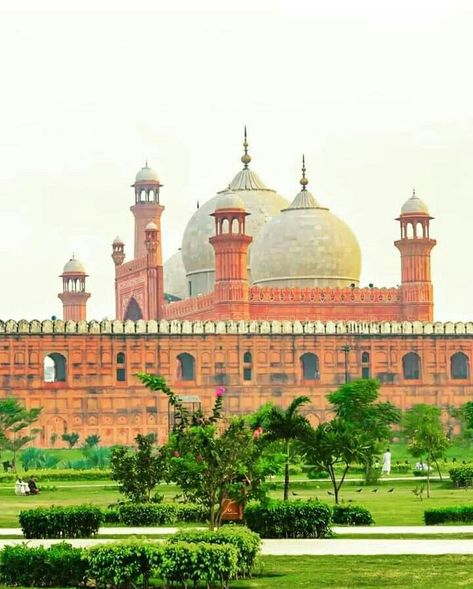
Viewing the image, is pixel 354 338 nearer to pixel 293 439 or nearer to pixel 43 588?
pixel 293 439

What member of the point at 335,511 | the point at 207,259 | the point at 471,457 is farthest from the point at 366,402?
the point at 207,259

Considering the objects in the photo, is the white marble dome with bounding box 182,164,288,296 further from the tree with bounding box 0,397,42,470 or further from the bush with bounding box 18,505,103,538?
the bush with bounding box 18,505,103,538

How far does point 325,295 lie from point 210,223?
6640mm

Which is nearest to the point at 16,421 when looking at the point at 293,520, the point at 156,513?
the point at 156,513

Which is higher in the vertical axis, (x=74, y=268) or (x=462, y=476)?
(x=74, y=268)

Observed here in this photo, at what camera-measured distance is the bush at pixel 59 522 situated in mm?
21188

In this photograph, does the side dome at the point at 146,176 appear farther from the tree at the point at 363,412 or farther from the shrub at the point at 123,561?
the shrub at the point at 123,561

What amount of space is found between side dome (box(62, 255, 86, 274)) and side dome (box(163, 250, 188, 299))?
13.6 ft

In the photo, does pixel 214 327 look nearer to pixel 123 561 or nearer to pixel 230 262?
pixel 230 262

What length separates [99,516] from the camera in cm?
2134

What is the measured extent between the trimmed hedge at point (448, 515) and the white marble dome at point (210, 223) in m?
44.3

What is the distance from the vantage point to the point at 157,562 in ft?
52.2

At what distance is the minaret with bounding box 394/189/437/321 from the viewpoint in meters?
63.7

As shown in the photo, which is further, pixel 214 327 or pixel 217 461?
pixel 214 327
